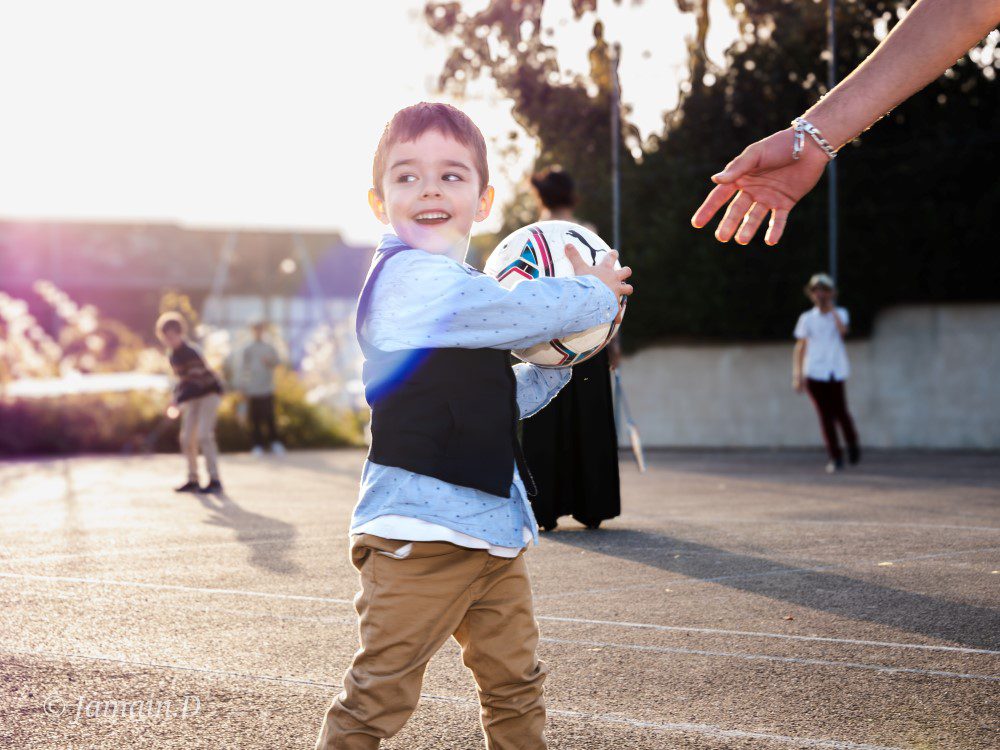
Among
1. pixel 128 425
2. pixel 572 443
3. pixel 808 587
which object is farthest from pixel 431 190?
pixel 128 425

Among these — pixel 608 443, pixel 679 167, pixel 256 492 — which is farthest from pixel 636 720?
pixel 679 167

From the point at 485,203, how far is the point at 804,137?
2.57 ft

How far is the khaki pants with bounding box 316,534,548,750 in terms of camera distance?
2.88 m

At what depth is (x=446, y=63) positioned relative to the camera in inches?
680

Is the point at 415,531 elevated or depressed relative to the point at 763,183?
depressed

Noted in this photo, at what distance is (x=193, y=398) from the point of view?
12477 millimetres

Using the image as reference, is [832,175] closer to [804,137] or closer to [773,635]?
[773,635]

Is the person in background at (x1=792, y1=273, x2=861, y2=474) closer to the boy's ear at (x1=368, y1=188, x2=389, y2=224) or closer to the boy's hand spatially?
the boy's hand

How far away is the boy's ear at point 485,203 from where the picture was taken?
3.25 metres

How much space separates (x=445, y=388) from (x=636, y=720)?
1251mm

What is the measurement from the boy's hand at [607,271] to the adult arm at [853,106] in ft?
0.82

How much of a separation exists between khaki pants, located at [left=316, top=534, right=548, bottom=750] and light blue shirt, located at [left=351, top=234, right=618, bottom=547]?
0.07 meters

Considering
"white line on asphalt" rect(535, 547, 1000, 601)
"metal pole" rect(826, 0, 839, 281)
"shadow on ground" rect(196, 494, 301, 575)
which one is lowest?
"shadow on ground" rect(196, 494, 301, 575)

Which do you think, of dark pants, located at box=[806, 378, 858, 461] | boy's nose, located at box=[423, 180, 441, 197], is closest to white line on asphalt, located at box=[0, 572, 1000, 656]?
boy's nose, located at box=[423, 180, 441, 197]
